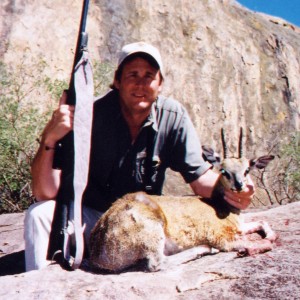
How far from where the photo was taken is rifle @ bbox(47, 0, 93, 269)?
17.8 ft

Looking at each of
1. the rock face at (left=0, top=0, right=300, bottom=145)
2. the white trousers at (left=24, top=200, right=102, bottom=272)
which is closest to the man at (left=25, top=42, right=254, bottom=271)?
the white trousers at (left=24, top=200, right=102, bottom=272)

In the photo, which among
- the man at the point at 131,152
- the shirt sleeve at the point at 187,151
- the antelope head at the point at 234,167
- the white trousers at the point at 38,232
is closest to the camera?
the white trousers at the point at 38,232

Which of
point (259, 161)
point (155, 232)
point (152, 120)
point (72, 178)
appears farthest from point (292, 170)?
point (72, 178)

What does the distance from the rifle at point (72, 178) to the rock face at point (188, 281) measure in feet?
0.88

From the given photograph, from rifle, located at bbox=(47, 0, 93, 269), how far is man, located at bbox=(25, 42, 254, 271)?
0.27 metres

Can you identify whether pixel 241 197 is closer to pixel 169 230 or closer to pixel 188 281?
pixel 169 230

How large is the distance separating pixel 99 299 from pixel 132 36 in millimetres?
18429

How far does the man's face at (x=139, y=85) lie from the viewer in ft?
20.2

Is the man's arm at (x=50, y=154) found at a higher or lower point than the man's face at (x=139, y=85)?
lower

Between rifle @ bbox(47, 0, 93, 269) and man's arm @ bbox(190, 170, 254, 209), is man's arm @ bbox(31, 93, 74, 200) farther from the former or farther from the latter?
man's arm @ bbox(190, 170, 254, 209)

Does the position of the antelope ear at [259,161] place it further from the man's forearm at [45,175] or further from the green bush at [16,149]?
the green bush at [16,149]

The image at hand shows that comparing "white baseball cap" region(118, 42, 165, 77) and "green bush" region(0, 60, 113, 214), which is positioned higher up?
"white baseball cap" region(118, 42, 165, 77)

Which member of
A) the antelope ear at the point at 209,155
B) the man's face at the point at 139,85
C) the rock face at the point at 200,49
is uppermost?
the rock face at the point at 200,49

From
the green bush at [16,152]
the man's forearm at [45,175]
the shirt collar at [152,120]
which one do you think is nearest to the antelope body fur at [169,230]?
the man's forearm at [45,175]
